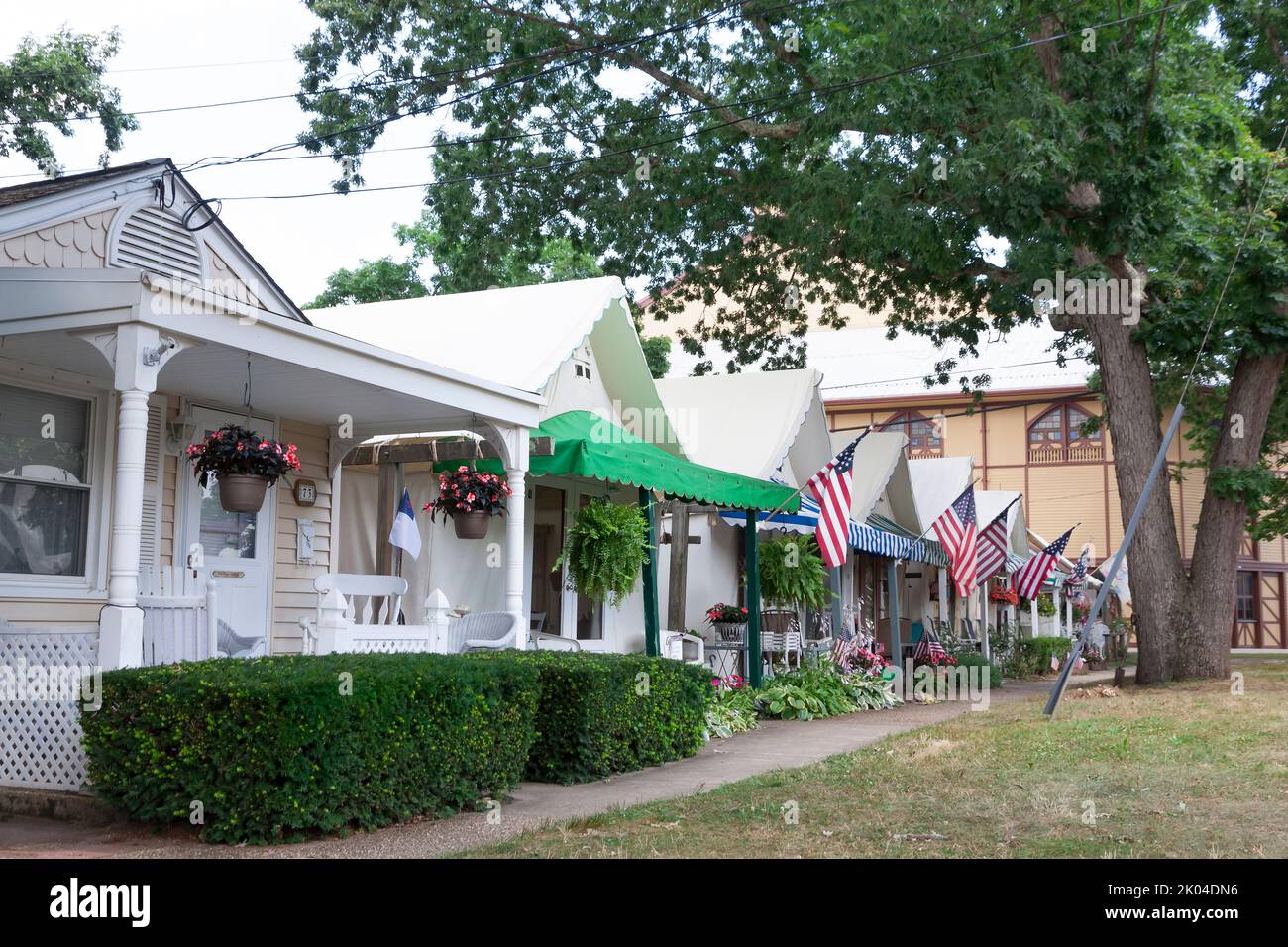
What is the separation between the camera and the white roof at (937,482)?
76.9ft

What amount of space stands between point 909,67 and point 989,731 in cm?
800

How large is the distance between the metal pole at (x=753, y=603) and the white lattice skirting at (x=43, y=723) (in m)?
8.48

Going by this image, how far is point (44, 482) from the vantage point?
9062 millimetres

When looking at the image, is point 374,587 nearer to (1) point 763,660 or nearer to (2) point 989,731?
(2) point 989,731

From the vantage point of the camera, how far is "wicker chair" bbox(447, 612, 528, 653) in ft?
33.8

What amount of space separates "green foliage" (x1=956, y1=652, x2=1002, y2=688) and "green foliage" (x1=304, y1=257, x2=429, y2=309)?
18267 mm

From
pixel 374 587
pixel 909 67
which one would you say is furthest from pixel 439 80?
pixel 374 587

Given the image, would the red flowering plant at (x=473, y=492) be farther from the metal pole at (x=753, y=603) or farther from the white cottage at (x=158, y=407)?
the metal pole at (x=753, y=603)

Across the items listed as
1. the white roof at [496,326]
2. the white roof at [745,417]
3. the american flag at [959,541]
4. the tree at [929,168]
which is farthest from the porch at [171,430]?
the american flag at [959,541]

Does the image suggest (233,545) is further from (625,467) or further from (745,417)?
(745,417)

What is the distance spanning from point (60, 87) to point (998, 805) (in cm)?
2262

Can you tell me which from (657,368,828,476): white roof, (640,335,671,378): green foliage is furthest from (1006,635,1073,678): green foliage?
(640,335,671,378): green foliage

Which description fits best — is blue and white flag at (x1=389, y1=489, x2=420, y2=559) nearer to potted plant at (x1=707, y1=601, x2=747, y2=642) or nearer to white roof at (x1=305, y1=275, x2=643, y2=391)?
white roof at (x1=305, y1=275, x2=643, y2=391)

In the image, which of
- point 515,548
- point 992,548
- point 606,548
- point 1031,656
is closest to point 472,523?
point 515,548
